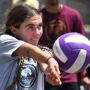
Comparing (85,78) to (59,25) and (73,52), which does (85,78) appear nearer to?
(59,25)

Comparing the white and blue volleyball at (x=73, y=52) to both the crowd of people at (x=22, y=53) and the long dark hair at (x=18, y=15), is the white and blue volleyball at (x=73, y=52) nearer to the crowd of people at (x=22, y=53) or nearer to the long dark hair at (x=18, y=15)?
the crowd of people at (x=22, y=53)

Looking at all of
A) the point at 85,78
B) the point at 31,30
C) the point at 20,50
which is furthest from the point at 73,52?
the point at 85,78

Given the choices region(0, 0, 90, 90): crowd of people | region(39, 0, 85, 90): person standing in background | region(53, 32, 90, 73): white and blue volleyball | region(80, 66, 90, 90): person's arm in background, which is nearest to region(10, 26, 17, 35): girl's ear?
region(0, 0, 90, 90): crowd of people

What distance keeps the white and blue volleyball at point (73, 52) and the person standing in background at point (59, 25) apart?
0.69 metres

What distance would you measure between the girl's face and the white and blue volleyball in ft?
3.04

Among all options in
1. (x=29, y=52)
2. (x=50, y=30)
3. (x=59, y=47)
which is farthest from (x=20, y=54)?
(x=50, y=30)

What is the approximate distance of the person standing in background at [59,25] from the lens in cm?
459

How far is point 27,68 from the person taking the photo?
2900mm

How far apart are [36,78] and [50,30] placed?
185cm

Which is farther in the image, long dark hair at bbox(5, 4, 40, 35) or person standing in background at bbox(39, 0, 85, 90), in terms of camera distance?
person standing in background at bbox(39, 0, 85, 90)

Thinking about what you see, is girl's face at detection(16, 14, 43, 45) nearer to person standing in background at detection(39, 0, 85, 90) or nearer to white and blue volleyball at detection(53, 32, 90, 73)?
white and blue volleyball at detection(53, 32, 90, 73)

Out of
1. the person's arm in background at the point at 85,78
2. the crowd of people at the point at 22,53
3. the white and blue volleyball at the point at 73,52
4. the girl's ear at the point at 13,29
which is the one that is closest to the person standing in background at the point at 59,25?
the person's arm in background at the point at 85,78

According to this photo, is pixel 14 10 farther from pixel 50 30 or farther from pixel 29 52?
pixel 50 30

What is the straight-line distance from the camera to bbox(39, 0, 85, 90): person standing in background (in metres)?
4.59
